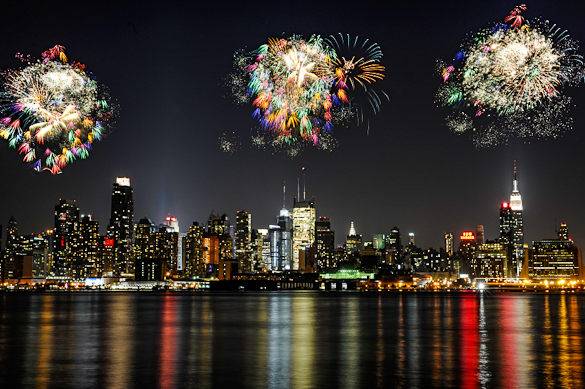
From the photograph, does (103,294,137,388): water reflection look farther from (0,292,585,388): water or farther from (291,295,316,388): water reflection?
(291,295,316,388): water reflection

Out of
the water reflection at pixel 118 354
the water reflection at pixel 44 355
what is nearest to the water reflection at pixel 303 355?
the water reflection at pixel 118 354

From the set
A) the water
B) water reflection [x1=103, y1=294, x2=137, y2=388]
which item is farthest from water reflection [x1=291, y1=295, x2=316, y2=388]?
water reflection [x1=103, y1=294, x2=137, y2=388]

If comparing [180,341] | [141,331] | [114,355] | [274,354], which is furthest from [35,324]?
[274,354]

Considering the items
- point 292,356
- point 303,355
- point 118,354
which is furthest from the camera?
point 118,354

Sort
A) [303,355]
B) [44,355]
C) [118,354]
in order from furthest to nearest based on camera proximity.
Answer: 1. [118,354]
2. [44,355]
3. [303,355]

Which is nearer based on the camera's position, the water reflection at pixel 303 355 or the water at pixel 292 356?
the water reflection at pixel 303 355

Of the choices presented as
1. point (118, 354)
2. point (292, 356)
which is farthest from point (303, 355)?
point (118, 354)

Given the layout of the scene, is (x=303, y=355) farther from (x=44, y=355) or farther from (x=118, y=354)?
(x=44, y=355)

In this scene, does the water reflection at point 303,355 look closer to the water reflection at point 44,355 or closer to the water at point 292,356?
the water at point 292,356

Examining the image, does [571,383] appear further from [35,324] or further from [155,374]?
[35,324]

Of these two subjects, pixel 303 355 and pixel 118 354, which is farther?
pixel 118 354

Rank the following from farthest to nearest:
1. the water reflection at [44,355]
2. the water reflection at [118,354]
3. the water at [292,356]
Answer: the water reflection at [44,355] → the water reflection at [118,354] → the water at [292,356]
